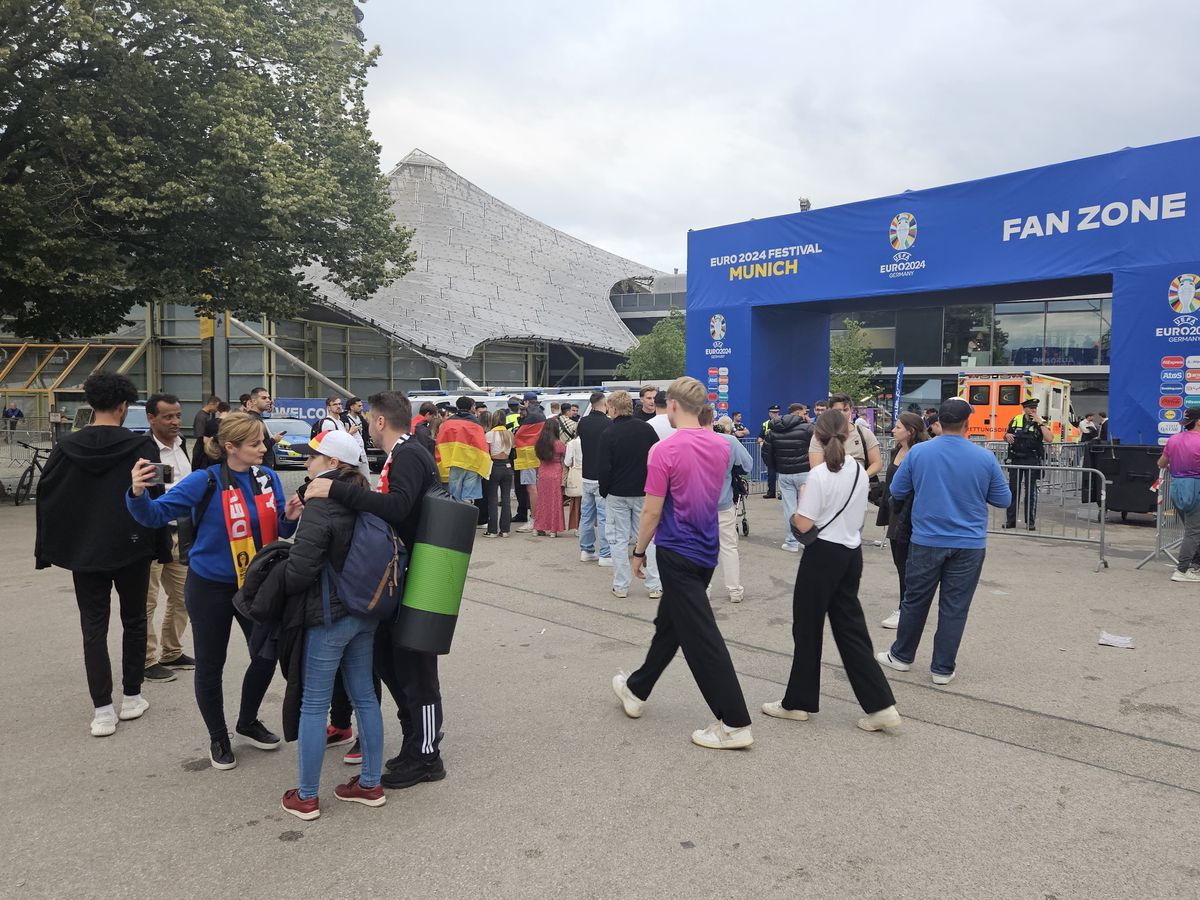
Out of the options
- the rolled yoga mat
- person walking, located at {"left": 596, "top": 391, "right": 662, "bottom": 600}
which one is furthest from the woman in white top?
person walking, located at {"left": 596, "top": 391, "right": 662, "bottom": 600}

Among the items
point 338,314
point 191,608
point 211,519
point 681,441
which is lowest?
point 191,608

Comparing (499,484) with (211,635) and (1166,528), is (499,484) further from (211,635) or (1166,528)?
(1166,528)

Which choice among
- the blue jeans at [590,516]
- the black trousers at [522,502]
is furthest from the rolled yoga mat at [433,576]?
the black trousers at [522,502]

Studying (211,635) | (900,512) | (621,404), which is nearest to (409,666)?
(211,635)

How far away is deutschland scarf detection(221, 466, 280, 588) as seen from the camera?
12.7 feet

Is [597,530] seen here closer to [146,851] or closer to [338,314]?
[146,851]

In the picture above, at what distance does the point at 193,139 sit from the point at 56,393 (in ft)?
81.3

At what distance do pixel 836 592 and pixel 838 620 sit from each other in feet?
0.49

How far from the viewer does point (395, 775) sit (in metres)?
3.73

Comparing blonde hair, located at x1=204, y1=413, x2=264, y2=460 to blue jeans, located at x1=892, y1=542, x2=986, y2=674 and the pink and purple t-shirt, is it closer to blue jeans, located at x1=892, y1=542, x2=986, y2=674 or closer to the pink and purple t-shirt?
the pink and purple t-shirt

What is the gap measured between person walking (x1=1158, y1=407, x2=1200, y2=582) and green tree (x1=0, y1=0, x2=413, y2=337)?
13.1m

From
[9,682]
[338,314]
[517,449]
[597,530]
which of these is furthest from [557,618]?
[338,314]

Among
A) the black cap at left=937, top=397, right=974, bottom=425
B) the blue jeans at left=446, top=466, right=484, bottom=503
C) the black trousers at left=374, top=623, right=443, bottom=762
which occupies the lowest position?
the black trousers at left=374, top=623, right=443, bottom=762

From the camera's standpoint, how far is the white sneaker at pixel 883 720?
14.3 feet
